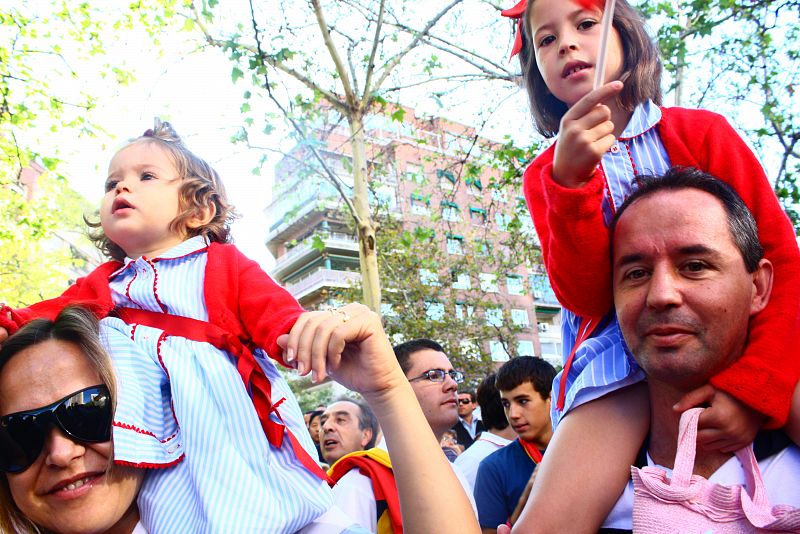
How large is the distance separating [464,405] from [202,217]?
721 centimetres

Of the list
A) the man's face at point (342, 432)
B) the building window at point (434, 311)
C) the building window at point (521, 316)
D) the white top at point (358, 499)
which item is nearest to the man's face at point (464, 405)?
the man's face at point (342, 432)

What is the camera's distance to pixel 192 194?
236cm

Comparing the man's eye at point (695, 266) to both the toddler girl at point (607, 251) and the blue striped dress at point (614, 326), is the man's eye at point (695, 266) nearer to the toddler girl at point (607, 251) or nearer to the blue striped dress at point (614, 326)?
the toddler girl at point (607, 251)

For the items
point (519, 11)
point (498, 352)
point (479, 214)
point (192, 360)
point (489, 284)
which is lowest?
point (192, 360)

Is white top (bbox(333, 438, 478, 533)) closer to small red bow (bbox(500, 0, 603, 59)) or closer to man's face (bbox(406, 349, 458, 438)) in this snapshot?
man's face (bbox(406, 349, 458, 438))

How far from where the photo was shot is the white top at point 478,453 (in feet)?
17.7

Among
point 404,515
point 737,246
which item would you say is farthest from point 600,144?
point 404,515

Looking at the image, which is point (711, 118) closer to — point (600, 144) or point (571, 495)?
point (600, 144)

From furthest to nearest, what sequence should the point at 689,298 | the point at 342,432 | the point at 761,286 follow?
the point at 342,432
the point at 761,286
the point at 689,298

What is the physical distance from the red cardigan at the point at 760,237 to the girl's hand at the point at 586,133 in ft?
0.28

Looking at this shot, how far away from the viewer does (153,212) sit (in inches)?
87.5

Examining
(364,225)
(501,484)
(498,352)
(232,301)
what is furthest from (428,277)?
(232,301)

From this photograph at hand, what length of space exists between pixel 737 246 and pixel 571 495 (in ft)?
2.51

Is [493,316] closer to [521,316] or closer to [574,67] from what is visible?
[521,316]
